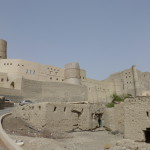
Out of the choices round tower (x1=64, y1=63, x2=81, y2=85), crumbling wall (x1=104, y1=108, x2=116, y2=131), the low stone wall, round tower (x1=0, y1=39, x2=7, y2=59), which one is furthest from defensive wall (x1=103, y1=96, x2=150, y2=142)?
round tower (x1=0, y1=39, x2=7, y2=59)

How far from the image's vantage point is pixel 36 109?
14375 mm

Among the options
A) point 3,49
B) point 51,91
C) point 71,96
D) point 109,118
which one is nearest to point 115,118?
point 109,118

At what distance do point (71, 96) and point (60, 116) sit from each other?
23105mm

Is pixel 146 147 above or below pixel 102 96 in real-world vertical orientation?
below

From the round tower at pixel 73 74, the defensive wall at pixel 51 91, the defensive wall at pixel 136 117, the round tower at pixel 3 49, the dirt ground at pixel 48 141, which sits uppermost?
the round tower at pixel 3 49

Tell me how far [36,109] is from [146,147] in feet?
25.3

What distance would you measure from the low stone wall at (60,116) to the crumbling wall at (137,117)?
4103 mm

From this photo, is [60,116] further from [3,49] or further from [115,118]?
[3,49]

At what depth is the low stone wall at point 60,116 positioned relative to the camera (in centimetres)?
1367

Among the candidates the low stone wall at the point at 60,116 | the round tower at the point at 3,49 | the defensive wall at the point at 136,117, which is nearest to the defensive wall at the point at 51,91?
the round tower at the point at 3,49

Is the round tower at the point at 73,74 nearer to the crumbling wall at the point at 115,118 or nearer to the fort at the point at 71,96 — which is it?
the fort at the point at 71,96

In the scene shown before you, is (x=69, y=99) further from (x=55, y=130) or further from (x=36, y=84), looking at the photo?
(x=55, y=130)

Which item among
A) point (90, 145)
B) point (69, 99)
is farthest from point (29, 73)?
point (90, 145)

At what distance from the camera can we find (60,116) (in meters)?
14.3
